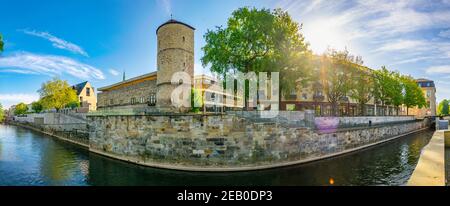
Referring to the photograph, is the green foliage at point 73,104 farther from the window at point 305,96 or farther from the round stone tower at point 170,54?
the window at point 305,96

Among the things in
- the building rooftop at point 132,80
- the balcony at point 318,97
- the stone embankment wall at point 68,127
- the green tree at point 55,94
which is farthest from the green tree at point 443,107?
the green tree at point 55,94

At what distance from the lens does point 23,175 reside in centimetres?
1653

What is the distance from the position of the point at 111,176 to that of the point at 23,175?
663 cm

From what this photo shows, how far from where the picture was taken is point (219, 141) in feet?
56.5

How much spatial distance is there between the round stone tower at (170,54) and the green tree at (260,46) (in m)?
3.07

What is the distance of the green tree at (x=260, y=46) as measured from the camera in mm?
23875

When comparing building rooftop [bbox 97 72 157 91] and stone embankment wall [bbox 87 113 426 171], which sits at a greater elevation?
building rooftop [bbox 97 72 157 91]

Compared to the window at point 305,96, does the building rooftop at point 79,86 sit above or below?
above

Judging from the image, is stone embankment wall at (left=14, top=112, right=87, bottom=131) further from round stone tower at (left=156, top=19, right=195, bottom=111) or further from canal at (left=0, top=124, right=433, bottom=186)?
round stone tower at (left=156, top=19, right=195, bottom=111)

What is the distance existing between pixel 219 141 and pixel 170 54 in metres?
14.0

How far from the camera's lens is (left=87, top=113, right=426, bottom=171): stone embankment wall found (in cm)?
1720

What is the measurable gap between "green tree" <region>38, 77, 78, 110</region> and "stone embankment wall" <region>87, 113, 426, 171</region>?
43.6 m

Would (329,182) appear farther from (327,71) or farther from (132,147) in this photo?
(327,71)

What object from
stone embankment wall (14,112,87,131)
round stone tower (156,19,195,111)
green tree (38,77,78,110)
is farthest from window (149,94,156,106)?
green tree (38,77,78,110)
